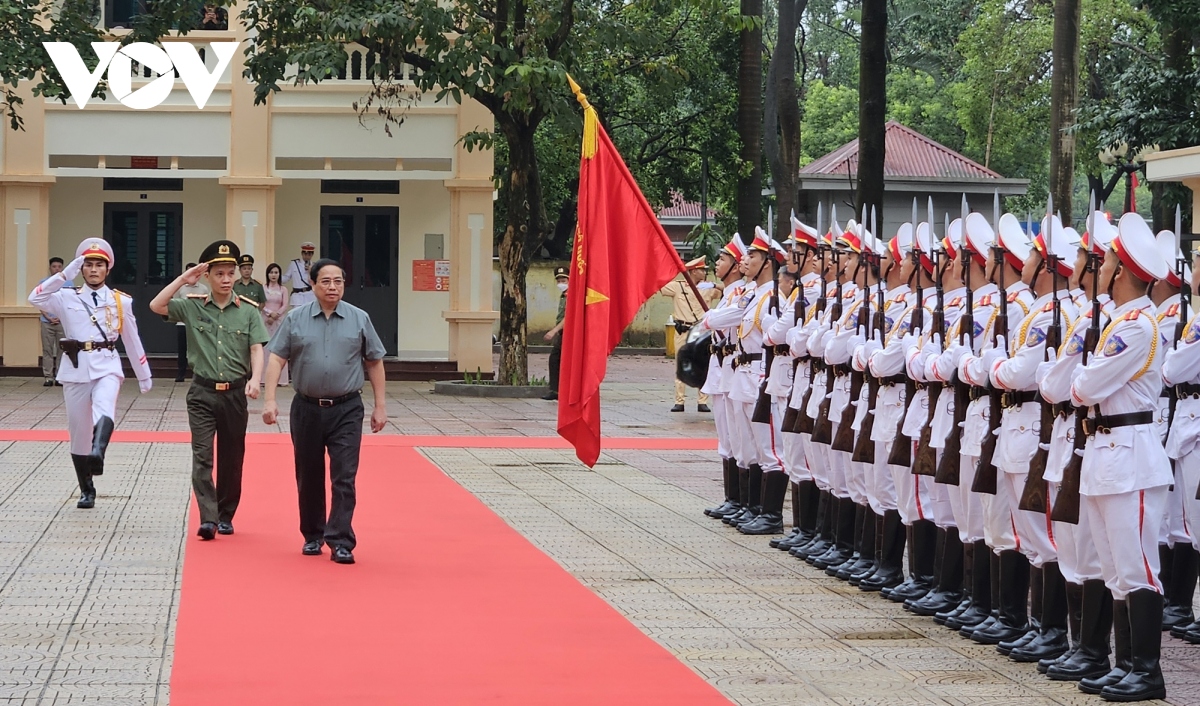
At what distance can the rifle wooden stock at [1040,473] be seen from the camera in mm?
7215

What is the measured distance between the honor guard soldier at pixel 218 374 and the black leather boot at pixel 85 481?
1.49 metres

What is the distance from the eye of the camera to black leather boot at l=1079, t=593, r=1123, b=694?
6.80 m

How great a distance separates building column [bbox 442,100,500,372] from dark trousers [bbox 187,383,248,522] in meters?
15.7

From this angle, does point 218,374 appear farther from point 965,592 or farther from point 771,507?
point 965,592

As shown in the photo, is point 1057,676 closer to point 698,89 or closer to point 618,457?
point 618,457

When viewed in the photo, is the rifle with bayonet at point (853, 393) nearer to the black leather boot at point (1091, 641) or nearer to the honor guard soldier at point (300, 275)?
the black leather boot at point (1091, 641)

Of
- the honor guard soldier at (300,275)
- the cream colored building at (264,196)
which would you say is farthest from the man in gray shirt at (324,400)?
the cream colored building at (264,196)

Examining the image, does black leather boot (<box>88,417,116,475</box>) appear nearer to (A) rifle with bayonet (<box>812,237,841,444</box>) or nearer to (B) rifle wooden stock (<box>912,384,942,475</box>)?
(A) rifle with bayonet (<box>812,237,841,444</box>)

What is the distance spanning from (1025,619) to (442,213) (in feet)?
66.8

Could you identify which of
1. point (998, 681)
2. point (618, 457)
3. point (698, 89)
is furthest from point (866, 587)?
point (698, 89)

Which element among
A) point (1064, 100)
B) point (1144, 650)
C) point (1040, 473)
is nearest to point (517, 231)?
point (1064, 100)

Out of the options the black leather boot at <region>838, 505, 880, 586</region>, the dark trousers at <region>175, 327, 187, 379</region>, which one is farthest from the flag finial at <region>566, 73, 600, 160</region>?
the dark trousers at <region>175, 327, 187, 379</region>

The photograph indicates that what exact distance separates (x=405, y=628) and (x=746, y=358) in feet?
14.0

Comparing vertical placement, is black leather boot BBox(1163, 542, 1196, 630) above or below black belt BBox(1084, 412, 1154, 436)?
below
